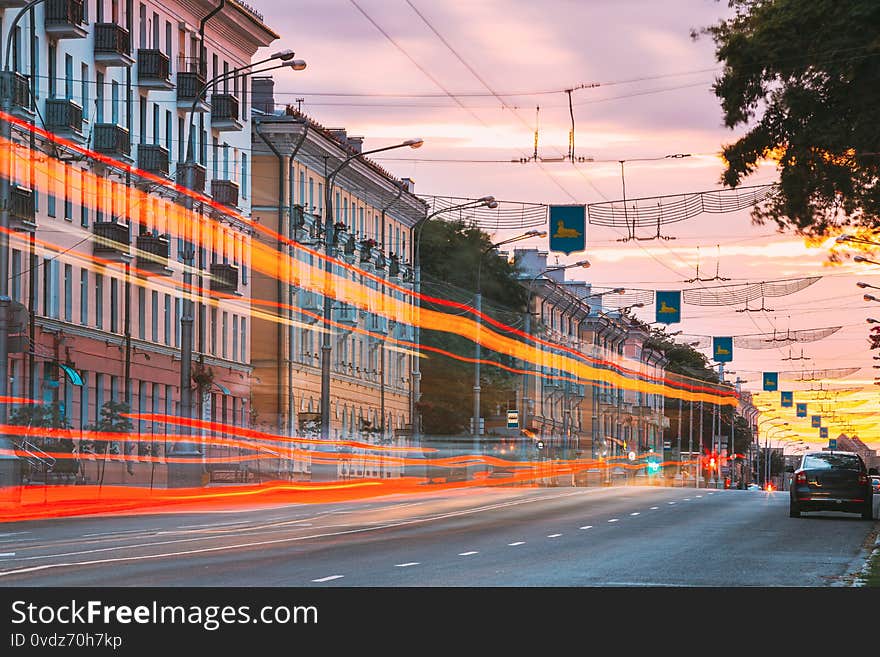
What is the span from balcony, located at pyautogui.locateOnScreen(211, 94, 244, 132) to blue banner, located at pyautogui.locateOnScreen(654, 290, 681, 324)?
17847 mm

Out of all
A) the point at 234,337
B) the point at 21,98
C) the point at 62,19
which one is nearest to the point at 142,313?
the point at 234,337

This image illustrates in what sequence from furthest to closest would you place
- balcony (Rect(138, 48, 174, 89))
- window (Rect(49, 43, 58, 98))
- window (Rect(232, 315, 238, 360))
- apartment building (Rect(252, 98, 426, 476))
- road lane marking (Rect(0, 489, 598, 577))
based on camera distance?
apartment building (Rect(252, 98, 426, 476)) < window (Rect(232, 315, 238, 360)) < balcony (Rect(138, 48, 174, 89)) < window (Rect(49, 43, 58, 98)) < road lane marking (Rect(0, 489, 598, 577))

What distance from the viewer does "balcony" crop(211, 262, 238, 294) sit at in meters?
69.4

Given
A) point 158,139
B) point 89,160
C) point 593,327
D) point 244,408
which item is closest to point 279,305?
point 244,408

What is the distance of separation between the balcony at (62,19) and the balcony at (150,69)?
7684mm

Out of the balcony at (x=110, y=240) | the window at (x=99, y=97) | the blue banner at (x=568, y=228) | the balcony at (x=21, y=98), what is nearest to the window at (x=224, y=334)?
the balcony at (x=110, y=240)

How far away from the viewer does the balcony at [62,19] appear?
5294 cm

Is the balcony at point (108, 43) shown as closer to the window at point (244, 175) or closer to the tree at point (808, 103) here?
the window at point (244, 175)

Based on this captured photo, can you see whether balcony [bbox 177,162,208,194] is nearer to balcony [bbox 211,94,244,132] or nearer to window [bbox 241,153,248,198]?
balcony [bbox 211,94,244,132]

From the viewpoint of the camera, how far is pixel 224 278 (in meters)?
70.0

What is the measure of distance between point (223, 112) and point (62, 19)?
1735cm

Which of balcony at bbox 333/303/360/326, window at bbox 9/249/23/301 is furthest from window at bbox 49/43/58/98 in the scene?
balcony at bbox 333/303/360/326
